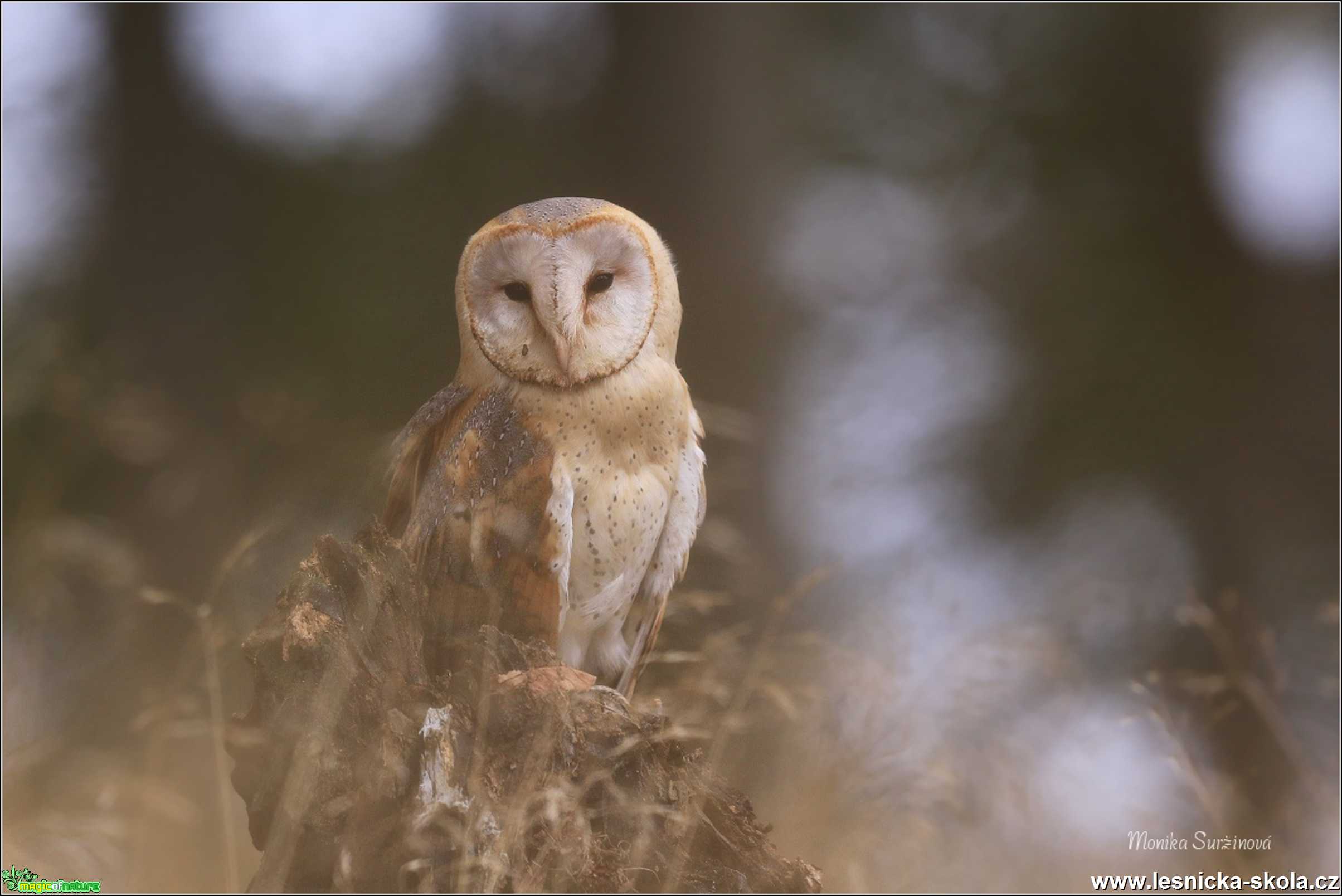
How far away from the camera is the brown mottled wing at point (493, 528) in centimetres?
164

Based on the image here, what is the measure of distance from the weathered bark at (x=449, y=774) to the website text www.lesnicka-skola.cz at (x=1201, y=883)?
27.6 inches

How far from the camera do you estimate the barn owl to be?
64.1 inches

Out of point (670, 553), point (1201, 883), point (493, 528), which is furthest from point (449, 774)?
point (1201, 883)

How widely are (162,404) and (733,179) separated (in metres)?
1.70

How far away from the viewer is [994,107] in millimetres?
3346

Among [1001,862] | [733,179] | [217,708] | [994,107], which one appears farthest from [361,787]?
[994,107]

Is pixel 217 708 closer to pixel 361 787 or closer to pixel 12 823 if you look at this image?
pixel 361 787

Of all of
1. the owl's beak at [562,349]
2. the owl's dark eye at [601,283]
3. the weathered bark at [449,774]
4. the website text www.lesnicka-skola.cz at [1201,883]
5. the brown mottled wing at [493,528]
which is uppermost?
the owl's dark eye at [601,283]

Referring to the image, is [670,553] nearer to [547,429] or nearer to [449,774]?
[547,429]

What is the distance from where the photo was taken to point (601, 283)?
170 cm

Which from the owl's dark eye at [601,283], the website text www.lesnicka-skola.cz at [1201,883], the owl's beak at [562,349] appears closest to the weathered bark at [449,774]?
the owl's beak at [562,349]

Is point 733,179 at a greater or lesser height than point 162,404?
greater

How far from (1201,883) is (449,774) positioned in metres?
1.23

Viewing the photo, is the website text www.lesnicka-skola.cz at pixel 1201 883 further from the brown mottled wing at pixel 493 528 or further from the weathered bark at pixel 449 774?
the brown mottled wing at pixel 493 528
